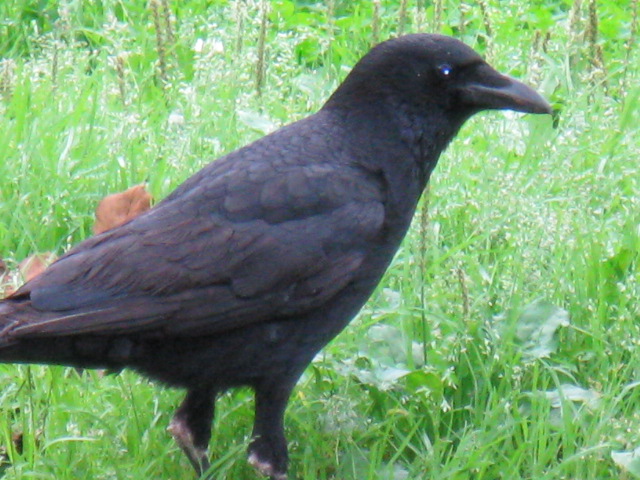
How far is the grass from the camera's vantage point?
4301 millimetres

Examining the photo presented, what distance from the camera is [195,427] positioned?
169 inches

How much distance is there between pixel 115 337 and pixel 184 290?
0.23m

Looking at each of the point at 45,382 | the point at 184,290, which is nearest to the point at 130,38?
the point at 45,382

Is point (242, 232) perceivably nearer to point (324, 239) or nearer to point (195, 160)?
point (324, 239)

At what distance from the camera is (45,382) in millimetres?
4520

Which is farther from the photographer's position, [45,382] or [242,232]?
[45,382]

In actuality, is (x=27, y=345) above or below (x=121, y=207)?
above

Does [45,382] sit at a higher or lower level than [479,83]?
lower

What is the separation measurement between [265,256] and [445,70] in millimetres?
854

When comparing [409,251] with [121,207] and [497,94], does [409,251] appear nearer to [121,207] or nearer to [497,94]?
[497,94]

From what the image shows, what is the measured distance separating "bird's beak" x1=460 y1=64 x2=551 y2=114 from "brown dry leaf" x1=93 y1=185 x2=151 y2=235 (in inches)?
55.5

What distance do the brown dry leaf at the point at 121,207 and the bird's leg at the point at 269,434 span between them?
4.05 ft

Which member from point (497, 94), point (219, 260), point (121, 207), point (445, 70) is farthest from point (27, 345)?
point (497, 94)

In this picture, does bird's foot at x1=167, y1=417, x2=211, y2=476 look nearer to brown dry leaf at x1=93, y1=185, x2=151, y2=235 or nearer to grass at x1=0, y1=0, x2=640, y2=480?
grass at x1=0, y1=0, x2=640, y2=480
